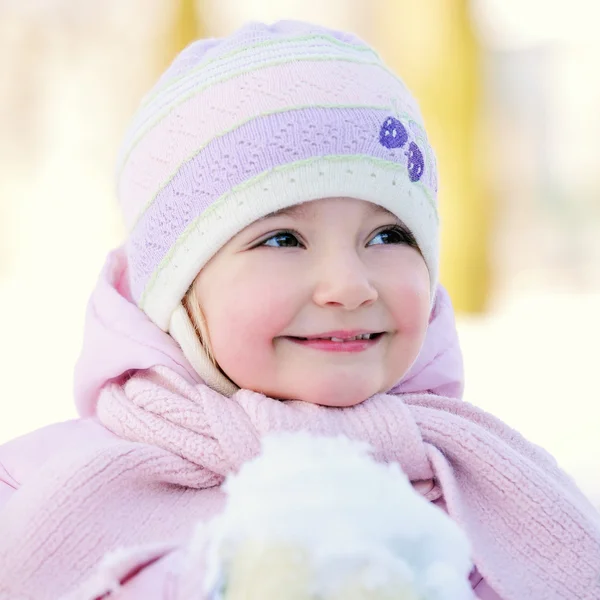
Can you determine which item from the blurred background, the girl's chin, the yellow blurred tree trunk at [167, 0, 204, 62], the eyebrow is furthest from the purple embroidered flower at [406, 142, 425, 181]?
the yellow blurred tree trunk at [167, 0, 204, 62]

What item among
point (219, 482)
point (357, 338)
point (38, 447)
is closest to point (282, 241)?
point (357, 338)

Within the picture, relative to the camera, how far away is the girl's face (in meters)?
1.03

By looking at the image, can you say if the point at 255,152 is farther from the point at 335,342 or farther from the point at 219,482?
the point at 219,482

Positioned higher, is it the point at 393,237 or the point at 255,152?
the point at 255,152

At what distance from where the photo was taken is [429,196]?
1183 millimetres

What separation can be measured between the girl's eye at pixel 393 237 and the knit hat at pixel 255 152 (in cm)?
1

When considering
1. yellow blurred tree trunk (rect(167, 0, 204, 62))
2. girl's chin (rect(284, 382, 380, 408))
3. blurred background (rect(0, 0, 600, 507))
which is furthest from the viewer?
yellow blurred tree trunk (rect(167, 0, 204, 62))

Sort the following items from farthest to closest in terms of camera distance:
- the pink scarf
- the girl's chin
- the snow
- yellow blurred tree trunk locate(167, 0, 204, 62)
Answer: yellow blurred tree trunk locate(167, 0, 204, 62)
the girl's chin
the pink scarf
the snow

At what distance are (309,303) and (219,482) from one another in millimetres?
225

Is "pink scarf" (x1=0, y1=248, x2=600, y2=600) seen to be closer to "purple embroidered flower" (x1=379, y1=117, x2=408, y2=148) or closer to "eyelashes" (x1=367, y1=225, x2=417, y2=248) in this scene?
"eyelashes" (x1=367, y1=225, x2=417, y2=248)

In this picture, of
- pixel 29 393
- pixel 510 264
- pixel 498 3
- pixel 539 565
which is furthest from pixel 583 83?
pixel 539 565

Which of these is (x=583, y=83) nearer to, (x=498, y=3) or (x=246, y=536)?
(x=498, y=3)

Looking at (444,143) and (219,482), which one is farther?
(444,143)

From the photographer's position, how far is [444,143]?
154 inches
